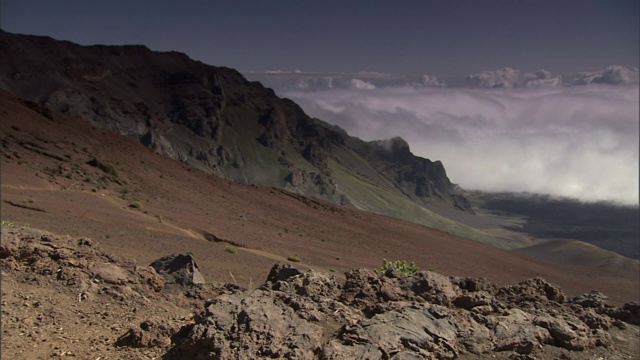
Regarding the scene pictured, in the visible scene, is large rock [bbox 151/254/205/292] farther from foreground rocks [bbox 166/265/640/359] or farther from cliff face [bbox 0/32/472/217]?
cliff face [bbox 0/32/472/217]

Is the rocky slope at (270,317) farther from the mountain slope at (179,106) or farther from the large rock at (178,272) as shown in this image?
the mountain slope at (179,106)

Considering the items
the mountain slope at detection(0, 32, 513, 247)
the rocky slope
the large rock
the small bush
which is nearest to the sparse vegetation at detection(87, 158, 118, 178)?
the small bush

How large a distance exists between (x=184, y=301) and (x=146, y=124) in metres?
132

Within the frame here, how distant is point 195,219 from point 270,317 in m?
35.3

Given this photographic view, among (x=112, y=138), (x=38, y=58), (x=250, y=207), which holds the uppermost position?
(x=38, y=58)

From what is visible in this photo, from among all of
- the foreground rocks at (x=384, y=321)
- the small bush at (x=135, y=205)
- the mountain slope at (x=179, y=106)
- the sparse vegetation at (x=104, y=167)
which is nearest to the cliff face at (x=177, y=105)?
the mountain slope at (x=179, y=106)

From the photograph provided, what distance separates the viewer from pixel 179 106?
157250 millimetres

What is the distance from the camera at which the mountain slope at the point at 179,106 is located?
126 metres

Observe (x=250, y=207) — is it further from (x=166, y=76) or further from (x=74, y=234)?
(x=166, y=76)

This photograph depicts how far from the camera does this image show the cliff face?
414 feet

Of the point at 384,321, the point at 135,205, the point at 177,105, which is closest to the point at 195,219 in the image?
the point at 135,205

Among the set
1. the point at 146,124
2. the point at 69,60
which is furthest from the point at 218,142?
the point at 69,60

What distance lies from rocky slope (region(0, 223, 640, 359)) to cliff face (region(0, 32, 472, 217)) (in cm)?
11830

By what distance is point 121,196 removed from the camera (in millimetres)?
42469
